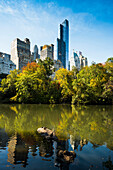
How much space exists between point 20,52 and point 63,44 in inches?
3172

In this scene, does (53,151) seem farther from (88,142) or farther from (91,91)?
(91,91)

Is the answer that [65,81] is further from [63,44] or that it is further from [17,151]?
[63,44]

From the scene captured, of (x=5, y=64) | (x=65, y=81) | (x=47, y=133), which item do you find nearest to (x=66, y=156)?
(x=47, y=133)

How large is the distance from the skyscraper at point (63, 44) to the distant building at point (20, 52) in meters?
60.1

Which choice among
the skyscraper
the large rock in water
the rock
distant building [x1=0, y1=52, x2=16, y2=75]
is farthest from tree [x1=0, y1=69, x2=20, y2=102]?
the skyscraper

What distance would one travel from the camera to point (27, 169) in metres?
3.06

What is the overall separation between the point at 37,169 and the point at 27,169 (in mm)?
240

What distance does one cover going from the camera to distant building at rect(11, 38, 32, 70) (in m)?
58.9

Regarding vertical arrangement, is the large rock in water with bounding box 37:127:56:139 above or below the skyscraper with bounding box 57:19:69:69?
below

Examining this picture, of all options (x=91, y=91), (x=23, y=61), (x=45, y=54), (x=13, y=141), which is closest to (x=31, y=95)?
(x=91, y=91)

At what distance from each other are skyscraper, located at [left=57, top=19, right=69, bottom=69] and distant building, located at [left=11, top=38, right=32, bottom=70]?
60067mm

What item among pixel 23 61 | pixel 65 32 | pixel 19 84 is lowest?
pixel 19 84

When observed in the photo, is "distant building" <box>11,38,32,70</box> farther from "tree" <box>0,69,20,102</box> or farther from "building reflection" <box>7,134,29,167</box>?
"building reflection" <box>7,134,29,167</box>

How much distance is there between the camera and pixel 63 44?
133 metres
